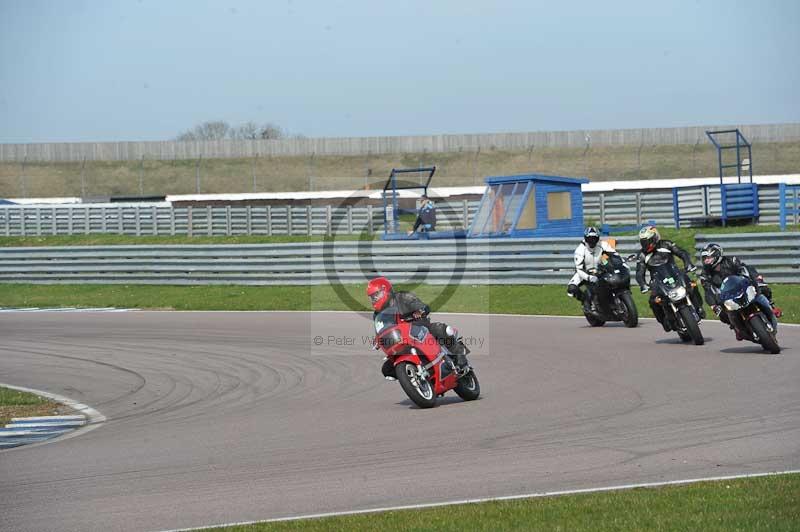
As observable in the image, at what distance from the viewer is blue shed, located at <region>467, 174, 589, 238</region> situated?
28.4 m

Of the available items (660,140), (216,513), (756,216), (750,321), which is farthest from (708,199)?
(216,513)

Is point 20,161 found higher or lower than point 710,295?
higher

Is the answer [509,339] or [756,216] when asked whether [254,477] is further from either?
[756,216]

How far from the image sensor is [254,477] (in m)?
7.97

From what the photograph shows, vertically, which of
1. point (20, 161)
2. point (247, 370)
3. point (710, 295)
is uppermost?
point (20, 161)

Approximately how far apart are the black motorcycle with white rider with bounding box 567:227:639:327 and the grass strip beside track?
30.3 feet

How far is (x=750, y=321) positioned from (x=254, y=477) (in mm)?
7921

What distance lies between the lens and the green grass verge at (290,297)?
71.5ft

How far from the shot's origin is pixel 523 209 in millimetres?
28438

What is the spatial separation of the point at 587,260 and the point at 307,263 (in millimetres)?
9006

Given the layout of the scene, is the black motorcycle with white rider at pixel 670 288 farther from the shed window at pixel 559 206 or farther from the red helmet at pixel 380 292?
the shed window at pixel 559 206

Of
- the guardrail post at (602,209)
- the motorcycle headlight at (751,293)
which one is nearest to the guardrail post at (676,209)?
the guardrail post at (602,209)

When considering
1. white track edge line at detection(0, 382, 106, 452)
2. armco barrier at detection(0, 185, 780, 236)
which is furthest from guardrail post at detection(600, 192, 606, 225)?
white track edge line at detection(0, 382, 106, 452)

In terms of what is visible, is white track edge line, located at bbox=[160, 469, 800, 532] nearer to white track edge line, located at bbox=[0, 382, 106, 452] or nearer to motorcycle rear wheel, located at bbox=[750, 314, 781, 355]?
white track edge line, located at bbox=[0, 382, 106, 452]
